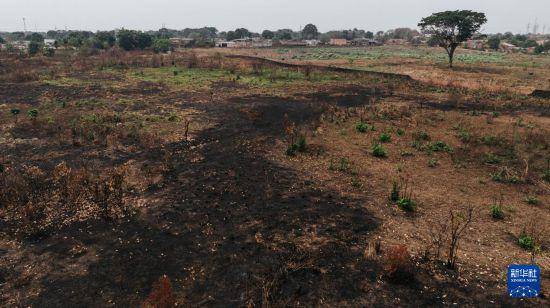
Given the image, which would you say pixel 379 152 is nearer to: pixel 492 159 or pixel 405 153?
pixel 405 153

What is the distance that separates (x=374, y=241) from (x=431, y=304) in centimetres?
285

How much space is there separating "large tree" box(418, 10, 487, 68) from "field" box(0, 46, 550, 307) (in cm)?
2569

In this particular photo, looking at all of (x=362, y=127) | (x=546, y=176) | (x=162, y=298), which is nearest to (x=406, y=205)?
(x=546, y=176)

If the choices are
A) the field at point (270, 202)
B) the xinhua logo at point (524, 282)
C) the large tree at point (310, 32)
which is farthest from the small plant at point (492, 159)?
the large tree at point (310, 32)

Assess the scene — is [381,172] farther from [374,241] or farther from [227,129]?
[227,129]

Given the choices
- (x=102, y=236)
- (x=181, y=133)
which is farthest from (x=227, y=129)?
(x=102, y=236)

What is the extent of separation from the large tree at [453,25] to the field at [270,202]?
25.7m

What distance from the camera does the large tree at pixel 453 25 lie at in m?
50.9

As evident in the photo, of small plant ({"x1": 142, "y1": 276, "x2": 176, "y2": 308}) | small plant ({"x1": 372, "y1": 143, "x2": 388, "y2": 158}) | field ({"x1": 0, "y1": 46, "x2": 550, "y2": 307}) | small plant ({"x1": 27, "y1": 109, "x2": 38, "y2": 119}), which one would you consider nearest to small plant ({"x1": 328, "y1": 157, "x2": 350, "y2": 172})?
field ({"x1": 0, "y1": 46, "x2": 550, "y2": 307})

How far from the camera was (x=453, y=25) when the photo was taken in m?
52.1

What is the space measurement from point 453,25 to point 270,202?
166 ft

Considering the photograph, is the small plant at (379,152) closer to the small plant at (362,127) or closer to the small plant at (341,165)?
the small plant at (341,165)

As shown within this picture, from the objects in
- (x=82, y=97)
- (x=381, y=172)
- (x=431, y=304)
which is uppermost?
(x=82, y=97)

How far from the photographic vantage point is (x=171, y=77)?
43.5 metres
